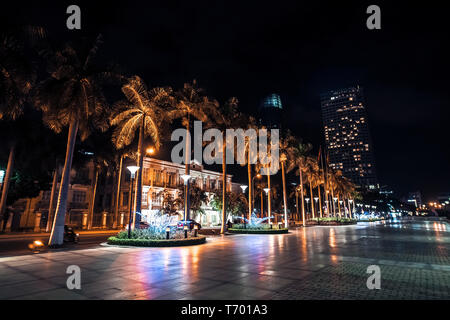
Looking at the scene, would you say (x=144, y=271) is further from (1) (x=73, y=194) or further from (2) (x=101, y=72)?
(1) (x=73, y=194)

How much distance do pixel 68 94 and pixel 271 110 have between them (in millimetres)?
164095

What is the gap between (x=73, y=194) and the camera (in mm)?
41031

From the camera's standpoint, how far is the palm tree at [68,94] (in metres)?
16.3

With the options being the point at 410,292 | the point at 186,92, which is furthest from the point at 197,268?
the point at 186,92

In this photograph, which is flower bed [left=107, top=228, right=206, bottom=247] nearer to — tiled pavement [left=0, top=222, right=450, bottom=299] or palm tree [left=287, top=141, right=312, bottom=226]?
tiled pavement [left=0, top=222, right=450, bottom=299]

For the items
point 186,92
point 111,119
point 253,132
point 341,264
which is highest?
point 186,92

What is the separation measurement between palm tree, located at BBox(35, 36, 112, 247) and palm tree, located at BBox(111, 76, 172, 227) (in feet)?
7.78

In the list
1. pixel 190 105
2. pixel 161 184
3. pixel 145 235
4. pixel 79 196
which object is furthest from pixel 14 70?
pixel 161 184

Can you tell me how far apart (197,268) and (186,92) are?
19.3m

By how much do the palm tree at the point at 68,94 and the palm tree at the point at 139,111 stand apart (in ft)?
7.78

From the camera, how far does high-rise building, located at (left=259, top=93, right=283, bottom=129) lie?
170 meters

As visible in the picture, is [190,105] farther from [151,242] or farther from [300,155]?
[300,155]

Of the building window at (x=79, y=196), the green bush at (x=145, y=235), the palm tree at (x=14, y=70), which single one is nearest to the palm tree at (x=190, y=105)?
the green bush at (x=145, y=235)

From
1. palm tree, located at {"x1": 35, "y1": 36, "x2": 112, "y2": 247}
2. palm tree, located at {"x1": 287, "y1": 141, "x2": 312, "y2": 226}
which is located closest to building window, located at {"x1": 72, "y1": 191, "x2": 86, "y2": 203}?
palm tree, located at {"x1": 35, "y1": 36, "x2": 112, "y2": 247}
